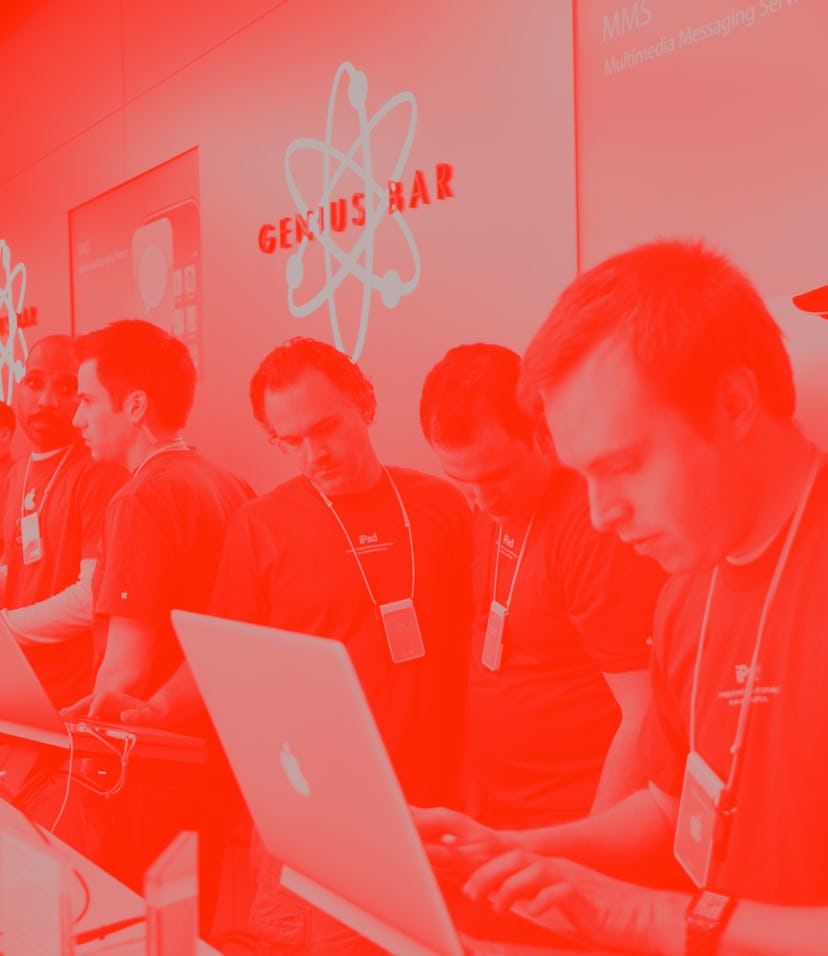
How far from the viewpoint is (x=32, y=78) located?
16.0ft

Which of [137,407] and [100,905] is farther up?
[137,407]

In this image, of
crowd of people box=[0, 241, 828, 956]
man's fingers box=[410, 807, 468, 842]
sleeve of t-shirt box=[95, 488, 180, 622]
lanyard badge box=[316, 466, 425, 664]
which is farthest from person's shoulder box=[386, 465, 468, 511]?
man's fingers box=[410, 807, 468, 842]

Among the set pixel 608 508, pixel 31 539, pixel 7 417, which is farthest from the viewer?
pixel 7 417

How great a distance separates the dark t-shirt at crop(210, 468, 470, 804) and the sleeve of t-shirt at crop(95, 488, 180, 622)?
234 millimetres

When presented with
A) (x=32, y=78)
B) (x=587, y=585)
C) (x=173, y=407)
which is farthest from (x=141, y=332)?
(x=32, y=78)

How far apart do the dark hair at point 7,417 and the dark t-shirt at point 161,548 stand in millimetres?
2367

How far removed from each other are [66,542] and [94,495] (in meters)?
0.19

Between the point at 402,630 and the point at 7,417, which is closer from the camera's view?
the point at 402,630

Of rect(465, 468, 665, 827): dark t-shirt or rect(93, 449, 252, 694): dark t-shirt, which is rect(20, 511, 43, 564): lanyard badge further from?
rect(465, 468, 665, 827): dark t-shirt

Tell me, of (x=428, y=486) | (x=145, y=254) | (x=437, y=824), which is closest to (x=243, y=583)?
(x=428, y=486)

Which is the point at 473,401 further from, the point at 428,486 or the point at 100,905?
the point at 100,905

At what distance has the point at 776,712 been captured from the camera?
1.42 meters

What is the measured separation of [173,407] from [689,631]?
6.35ft

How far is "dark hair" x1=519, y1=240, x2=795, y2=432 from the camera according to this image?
1422 millimetres
